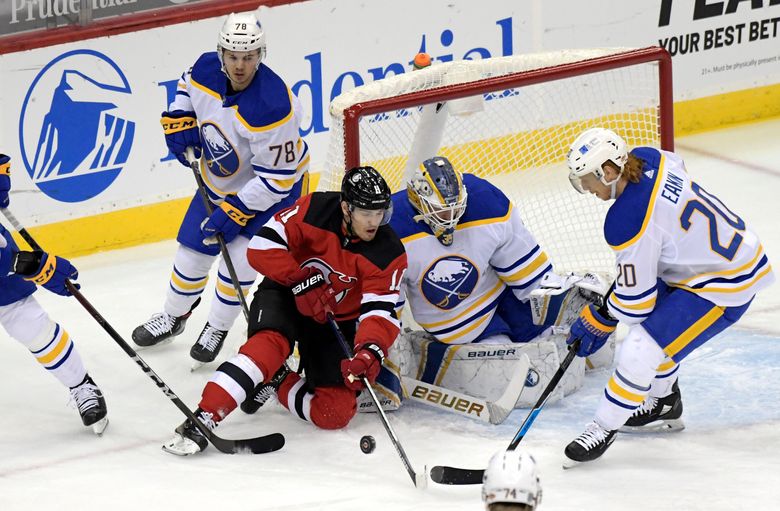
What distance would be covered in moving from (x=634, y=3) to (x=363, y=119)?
8.22ft

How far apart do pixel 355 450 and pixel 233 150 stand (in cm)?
117

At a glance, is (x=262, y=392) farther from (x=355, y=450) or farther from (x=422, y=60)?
(x=422, y=60)

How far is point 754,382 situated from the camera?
4797 millimetres

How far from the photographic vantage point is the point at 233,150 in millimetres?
4930

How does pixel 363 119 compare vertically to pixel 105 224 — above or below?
above

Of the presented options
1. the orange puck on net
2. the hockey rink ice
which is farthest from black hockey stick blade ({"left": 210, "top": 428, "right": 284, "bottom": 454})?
the orange puck on net

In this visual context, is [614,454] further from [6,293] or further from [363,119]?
[6,293]

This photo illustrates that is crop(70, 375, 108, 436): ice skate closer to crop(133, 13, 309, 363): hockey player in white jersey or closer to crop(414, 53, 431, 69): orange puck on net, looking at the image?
crop(133, 13, 309, 363): hockey player in white jersey

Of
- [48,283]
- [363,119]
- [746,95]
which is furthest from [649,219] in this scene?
[746,95]

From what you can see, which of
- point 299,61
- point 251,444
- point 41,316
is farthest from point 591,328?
point 299,61

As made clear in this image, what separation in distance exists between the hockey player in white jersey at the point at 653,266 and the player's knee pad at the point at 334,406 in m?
0.72

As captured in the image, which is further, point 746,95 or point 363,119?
point 746,95

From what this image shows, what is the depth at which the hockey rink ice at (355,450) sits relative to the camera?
406cm

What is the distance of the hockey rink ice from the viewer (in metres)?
4.06
